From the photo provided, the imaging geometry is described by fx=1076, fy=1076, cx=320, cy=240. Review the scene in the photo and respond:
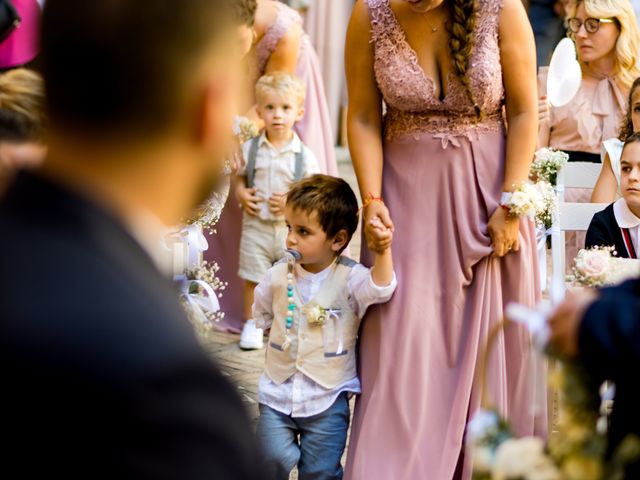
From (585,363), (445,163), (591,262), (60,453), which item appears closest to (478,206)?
(445,163)

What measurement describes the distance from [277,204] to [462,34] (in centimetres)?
244

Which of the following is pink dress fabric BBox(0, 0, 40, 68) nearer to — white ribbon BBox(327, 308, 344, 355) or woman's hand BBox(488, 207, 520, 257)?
white ribbon BBox(327, 308, 344, 355)

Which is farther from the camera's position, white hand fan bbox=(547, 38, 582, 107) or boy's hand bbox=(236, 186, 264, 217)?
boy's hand bbox=(236, 186, 264, 217)

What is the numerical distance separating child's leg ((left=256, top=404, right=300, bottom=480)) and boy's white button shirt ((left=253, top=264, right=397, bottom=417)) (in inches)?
1.3

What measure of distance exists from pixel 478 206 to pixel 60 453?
2.77 m

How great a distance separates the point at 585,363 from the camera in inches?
66.1

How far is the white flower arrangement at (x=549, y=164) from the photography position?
5.06m

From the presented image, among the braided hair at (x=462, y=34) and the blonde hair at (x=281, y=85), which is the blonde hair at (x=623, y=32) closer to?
the blonde hair at (x=281, y=85)

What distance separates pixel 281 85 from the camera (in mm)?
5730

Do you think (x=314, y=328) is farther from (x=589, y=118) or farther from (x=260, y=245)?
(x=589, y=118)

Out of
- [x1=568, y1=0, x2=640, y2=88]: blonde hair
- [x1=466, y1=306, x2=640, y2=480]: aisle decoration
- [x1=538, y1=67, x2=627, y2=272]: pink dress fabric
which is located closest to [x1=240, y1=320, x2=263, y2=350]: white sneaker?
[x1=538, y1=67, x2=627, y2=272]: pink dress fabric

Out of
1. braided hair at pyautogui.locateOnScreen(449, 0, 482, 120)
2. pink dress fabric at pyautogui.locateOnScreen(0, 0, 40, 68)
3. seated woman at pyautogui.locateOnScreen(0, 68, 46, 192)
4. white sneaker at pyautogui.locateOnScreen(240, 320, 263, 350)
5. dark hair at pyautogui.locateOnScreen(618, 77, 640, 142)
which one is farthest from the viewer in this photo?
white sneaker at pyautogui.locateOnScreen(240, 320, 263, 350)

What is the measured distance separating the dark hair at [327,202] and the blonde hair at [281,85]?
75.7 inches

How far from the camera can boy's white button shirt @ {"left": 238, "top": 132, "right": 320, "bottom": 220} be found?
19.3 ft
